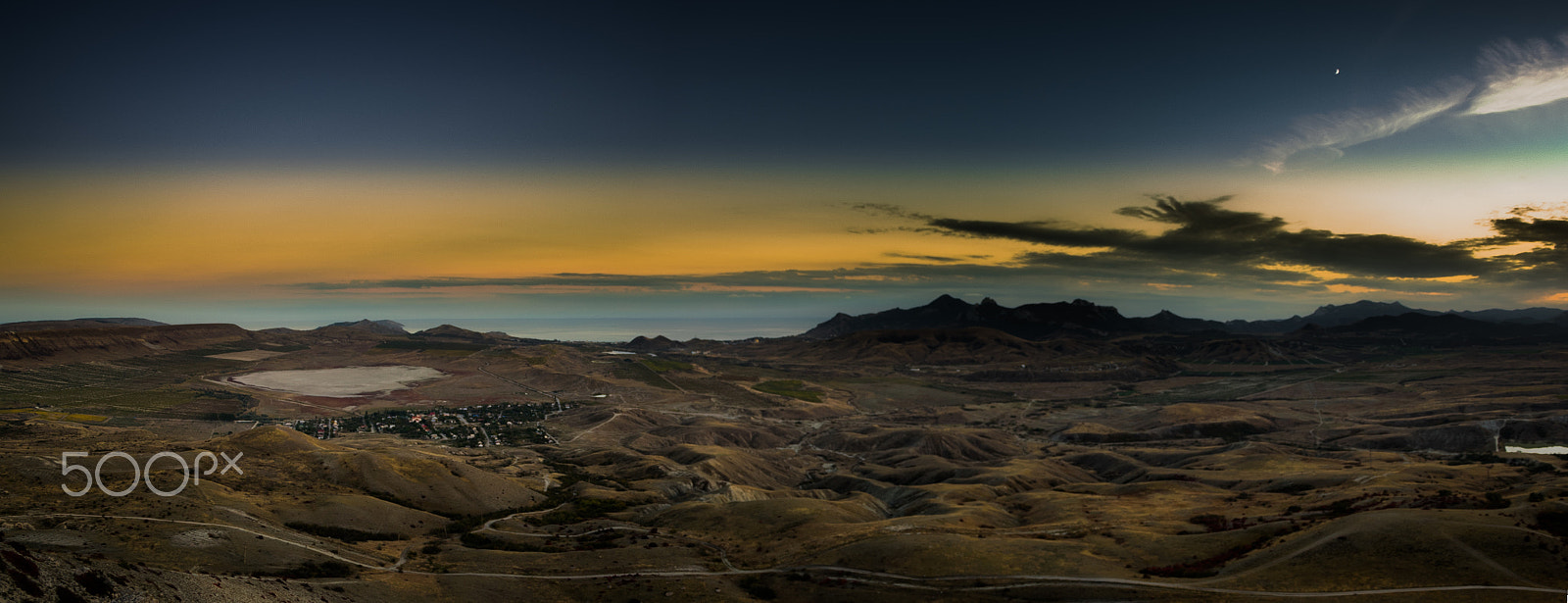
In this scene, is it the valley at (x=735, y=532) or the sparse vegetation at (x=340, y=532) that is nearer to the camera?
the valley at (x=735, y=532)

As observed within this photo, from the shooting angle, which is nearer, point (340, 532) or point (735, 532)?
point (340, 532)

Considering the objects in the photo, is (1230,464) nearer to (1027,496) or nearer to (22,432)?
(1027,496)

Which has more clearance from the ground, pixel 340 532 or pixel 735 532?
pixel 340 532

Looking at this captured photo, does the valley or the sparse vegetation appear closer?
the valley

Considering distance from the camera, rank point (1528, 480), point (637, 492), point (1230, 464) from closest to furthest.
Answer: point (1528, 480) → point (637, 492) → point (1230, 464)

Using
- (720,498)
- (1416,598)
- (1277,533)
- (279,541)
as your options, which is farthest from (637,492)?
(1416,598)

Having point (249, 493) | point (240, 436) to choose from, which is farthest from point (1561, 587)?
point (240, 436)

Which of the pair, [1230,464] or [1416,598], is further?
[1230,464]

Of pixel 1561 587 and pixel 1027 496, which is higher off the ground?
pixel 1561 587

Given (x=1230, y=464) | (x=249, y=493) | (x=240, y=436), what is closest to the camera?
(x=249, y=493)
